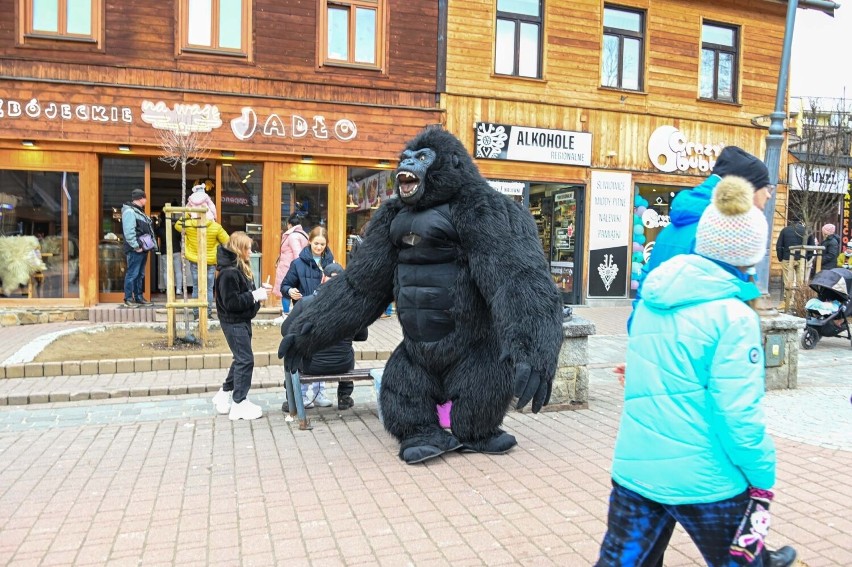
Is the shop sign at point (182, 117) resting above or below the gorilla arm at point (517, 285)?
above

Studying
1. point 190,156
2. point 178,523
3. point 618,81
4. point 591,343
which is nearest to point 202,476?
point 178,523

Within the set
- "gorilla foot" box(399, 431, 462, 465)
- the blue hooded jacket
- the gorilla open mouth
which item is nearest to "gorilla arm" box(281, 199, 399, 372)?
the gorilla open mouth

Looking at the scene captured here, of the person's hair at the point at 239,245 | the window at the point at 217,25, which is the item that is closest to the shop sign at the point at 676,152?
the window at the point at 217,25

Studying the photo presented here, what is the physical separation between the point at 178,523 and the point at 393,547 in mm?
1238

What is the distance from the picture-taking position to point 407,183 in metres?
4.71

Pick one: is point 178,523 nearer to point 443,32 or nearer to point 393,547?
point 393,547

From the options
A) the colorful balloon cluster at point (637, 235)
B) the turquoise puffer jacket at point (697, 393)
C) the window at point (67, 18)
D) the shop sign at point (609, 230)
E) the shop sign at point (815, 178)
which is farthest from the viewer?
the shop sign at point (815, 178)

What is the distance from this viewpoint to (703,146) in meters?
16.1

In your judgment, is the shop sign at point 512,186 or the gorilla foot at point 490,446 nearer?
the gorilla foot at point 490,446

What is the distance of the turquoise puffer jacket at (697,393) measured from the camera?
6.94 ft

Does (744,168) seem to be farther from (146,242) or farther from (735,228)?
(146,242)

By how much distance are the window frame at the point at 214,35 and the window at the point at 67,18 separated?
139cm

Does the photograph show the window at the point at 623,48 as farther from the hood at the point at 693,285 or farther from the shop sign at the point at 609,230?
the hood at the point at 693,285

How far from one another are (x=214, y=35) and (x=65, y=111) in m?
2.97
